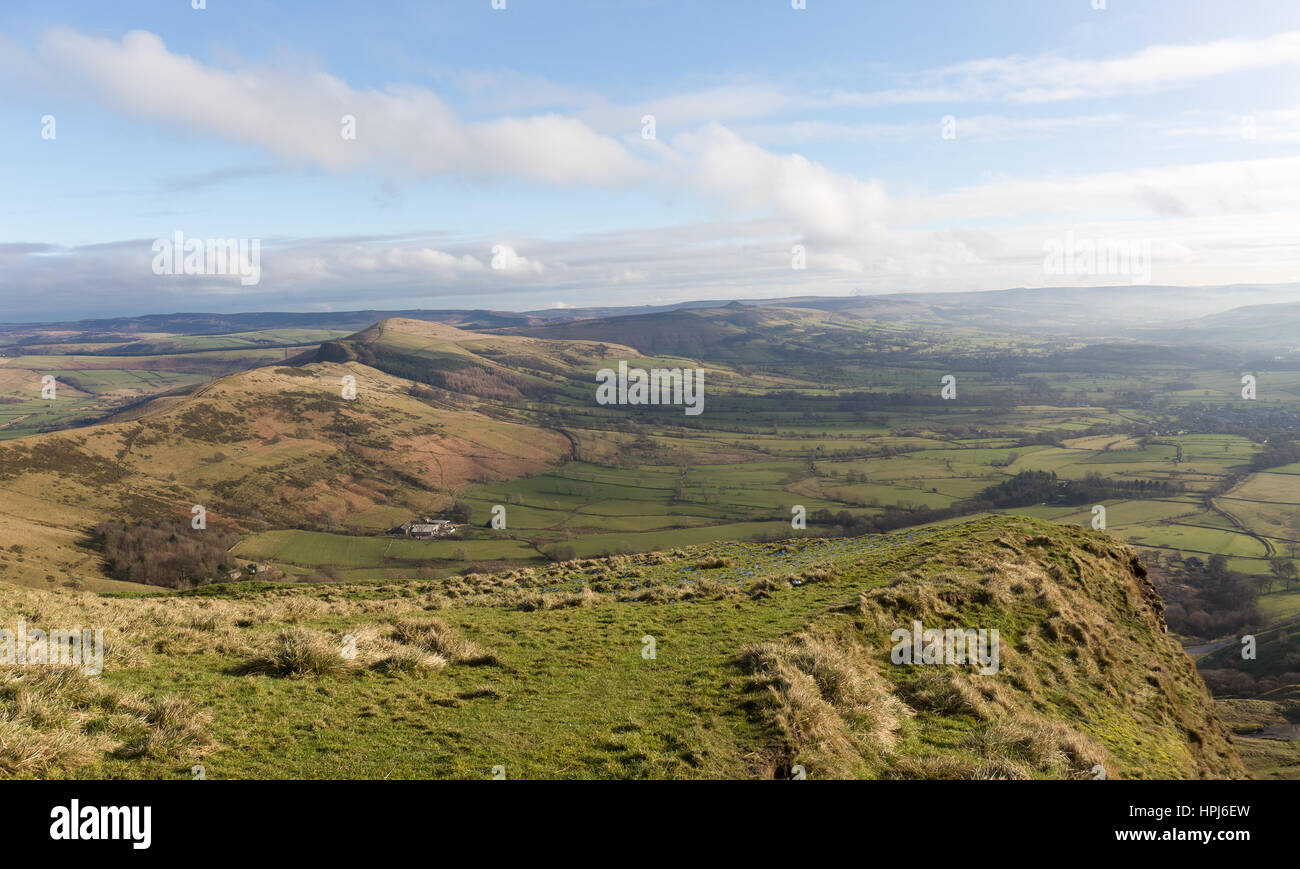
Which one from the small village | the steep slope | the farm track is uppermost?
the steep slope

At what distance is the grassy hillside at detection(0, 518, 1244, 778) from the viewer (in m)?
9.04

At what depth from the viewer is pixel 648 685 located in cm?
1304

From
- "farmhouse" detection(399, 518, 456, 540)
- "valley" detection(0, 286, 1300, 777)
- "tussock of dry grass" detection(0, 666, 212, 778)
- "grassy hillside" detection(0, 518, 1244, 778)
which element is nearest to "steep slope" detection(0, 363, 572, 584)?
"valley" detection(0, 286, 1300, 777)

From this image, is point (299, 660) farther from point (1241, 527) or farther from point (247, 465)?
point (247, 465)

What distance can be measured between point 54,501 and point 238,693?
12322 cm

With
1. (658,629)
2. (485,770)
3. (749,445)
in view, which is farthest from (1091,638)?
(749,445)

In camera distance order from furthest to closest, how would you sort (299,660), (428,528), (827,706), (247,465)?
(247,465) → (428,528) → (299,660) → (827,706)

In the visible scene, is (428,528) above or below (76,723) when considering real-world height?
below

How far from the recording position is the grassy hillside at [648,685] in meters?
9.04

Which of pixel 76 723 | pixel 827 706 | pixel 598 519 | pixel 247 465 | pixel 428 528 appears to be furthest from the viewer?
pixel 247 465

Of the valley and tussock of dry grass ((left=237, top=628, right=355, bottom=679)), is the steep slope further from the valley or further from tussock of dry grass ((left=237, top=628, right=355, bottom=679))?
tussock of dry grass ((left=237, top=628, right=355, bottom=679))

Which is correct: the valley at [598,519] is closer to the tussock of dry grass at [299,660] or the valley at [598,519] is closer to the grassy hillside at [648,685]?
the grassy hillside at [648,685]

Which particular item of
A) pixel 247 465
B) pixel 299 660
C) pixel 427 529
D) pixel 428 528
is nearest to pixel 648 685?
pixel 299 660
